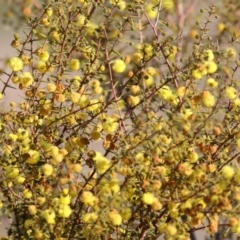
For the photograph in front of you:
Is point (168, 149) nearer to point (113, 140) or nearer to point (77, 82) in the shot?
point (113, 140)

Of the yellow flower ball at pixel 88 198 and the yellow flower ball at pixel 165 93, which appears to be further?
the yellow flower ball at pixel 165 93

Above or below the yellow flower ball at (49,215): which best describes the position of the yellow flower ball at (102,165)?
above

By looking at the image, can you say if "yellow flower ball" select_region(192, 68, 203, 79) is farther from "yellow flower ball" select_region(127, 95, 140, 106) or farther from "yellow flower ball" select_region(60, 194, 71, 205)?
"yellow flower ball" select_region(60, 194, 71, 205)

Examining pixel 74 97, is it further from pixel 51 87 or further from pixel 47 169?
pixel 47 169

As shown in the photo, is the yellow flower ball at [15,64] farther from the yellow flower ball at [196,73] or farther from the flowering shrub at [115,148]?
the yellow flower ball at [196,73]

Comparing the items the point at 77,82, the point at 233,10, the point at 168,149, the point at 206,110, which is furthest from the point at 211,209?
the point at 233,10

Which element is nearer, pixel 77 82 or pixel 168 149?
pixel 168 149

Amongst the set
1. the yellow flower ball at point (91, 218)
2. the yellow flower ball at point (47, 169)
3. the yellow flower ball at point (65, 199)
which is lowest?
the yellow flower ball at point (91, 218)

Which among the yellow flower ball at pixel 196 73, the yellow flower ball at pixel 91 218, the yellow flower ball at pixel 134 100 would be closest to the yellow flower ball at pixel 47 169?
the yellow flower ball at pixel 91 218
